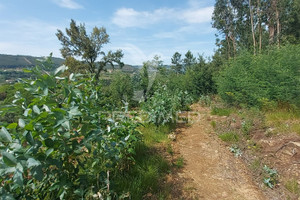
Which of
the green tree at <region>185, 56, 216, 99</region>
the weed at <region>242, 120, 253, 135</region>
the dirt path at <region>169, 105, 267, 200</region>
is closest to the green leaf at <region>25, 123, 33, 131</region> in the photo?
the dirt path at <region>169, 105, 267, 200</region>

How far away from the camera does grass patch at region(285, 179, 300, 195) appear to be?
1837mm

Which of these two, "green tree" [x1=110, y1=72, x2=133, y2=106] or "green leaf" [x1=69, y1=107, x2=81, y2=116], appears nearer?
"green leaf" [x1=69, y1=107, x2=81, y2=116]

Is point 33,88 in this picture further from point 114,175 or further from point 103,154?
point 114,175

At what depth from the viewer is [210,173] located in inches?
88.3

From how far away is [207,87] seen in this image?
25.6ft

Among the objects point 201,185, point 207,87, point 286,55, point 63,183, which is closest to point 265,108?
point 286,55

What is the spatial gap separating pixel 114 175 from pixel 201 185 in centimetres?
116

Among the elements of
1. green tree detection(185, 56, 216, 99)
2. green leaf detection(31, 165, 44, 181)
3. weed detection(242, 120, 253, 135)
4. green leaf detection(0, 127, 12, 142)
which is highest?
green tree detection(185, 56, 216, 99)

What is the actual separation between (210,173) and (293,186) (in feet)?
3.18

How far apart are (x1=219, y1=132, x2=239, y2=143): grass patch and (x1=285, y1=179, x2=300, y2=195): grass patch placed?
1163mm

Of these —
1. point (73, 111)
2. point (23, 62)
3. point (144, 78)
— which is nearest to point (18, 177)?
point (73, 111)

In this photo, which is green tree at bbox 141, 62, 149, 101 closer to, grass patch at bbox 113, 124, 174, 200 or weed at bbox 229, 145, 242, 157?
weed at bbox 229, 145, 242, 157

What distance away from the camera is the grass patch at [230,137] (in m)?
3.11

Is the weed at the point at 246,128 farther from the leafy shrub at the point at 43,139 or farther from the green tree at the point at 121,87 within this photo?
the green tree at the point at 121,87
